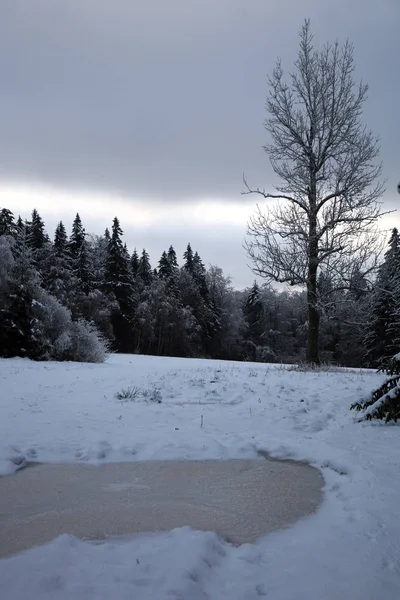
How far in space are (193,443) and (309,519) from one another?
2.04 m

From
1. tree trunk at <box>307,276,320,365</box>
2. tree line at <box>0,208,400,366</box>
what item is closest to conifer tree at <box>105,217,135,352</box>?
tree line at <box>0,208,400,366</box>

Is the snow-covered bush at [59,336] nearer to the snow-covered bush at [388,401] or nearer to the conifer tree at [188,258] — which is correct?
the snow-covered bush at [388,401]

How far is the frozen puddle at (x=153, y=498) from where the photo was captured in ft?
8.89

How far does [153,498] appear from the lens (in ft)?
10.7

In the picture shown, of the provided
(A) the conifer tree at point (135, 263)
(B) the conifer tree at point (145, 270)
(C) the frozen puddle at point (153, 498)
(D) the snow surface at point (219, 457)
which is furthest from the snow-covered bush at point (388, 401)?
(A) the conifer tree at point (135, 263)

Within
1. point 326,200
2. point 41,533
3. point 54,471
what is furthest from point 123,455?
point 326,200

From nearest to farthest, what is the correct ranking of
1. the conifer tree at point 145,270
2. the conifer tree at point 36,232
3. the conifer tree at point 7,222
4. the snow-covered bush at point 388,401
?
the snow-covered bush at point 388,401
the conifer tree at point 7,222
the conifer tree at point 36,232
the conifer tree at point 145,270

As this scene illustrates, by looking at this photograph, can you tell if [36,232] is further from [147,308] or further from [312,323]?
[312,323]

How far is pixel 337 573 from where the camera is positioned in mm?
2133

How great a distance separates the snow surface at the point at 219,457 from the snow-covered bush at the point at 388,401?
6.4 inches

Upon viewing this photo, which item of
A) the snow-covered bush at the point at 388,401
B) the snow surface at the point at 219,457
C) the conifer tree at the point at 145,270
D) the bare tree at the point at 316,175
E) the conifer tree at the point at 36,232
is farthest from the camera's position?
the conifer tree at the point at 145,270

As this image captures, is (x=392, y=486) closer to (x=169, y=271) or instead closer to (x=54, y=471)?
(x=54, y=471)

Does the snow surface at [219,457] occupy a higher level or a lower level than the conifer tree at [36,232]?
lower

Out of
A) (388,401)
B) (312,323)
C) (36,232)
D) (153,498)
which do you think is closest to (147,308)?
(36,232)
